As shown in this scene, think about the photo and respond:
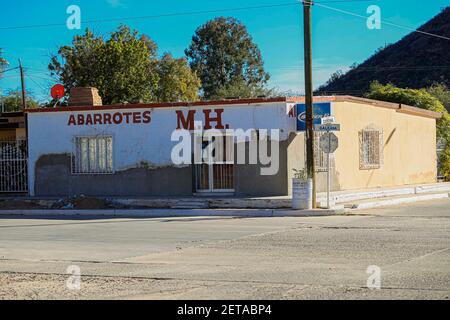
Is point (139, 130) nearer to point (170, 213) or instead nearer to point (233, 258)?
point (170, 213)

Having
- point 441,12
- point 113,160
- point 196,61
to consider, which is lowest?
point 113,160

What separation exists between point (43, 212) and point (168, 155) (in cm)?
490

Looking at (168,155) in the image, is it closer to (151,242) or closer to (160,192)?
(160,192)

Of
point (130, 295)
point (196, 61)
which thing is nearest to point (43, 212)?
point (130, 295)

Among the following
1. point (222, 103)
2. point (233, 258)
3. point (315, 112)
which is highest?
point (222, 103)

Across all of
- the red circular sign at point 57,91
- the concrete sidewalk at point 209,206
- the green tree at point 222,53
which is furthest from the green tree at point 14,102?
the concrete sidewalk at point 209,206

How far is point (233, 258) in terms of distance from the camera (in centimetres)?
1141

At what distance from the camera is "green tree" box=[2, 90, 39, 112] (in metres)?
63.5

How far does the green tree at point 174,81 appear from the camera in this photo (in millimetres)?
49281

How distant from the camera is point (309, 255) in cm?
1143

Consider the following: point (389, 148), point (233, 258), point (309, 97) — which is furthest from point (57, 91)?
point (233, 258)

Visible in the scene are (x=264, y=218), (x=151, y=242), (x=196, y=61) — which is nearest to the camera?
(x=151, y=242)

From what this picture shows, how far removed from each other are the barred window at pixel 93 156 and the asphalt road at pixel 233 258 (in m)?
6.18

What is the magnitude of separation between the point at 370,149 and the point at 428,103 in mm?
13488
